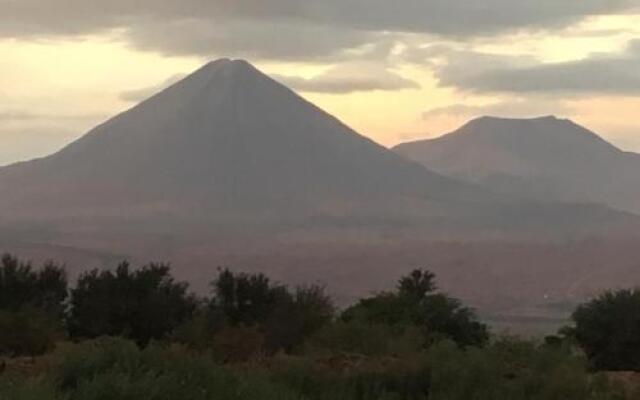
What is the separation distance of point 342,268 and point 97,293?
106m

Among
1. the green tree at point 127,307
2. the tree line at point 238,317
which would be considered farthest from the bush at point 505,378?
the green tree at point 127,307

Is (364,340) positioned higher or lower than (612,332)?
lower

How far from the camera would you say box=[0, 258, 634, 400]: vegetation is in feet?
59.6

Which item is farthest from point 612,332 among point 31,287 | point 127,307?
point 31,287

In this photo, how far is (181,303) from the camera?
34281 mm

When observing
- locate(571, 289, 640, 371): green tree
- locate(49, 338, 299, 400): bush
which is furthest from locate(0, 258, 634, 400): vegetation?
locate(571, 289, 640, 371): green tree

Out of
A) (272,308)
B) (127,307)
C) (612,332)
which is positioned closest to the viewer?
(127,307)

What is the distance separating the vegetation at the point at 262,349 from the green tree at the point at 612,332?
110 inches

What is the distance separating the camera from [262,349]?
2923 centimetres

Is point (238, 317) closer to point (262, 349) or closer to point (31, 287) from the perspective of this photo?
point (31, 287)

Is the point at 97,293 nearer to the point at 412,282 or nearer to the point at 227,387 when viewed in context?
the point at 412,282

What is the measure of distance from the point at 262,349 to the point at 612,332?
10.8m

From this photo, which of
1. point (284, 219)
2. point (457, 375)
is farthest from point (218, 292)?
point (284, 219)

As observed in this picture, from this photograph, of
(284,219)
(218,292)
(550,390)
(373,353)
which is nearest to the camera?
(550,390)
